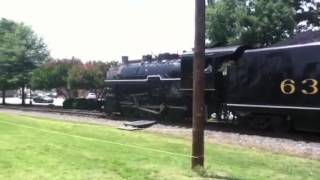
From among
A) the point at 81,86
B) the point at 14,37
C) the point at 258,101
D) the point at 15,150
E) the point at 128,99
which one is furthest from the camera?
the point at 14,37

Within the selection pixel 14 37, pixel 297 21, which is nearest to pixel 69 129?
pixel 297 21

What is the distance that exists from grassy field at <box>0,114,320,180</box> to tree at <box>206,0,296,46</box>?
63.1 feet

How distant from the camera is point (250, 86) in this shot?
18.8 m

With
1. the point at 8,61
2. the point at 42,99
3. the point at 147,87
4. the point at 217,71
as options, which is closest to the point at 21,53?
the point at 8,61

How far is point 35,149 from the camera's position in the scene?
1188 centimetres

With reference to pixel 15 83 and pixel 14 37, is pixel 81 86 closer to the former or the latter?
pixel 15 83

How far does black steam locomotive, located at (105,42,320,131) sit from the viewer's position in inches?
662

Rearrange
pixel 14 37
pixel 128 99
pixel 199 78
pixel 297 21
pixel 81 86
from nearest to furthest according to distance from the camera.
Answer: pixel 199 78
pixel 128 99
pixel 297 21
pixel 81 86
pixel 14 37

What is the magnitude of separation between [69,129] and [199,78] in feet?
32.3

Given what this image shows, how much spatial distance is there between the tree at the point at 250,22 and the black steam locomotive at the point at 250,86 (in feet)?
27.3

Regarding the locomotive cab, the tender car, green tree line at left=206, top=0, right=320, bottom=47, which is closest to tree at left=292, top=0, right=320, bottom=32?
green tree line at left=206, top=0, right=320, bottom=47

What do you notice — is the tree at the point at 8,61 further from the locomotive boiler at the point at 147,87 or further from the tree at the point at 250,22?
the tree at the point at 250,22

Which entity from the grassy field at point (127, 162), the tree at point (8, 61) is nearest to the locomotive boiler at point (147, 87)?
the grassy field at point (127, 162)

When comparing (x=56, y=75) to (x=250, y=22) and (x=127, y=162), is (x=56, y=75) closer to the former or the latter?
(x=250, y=22)
